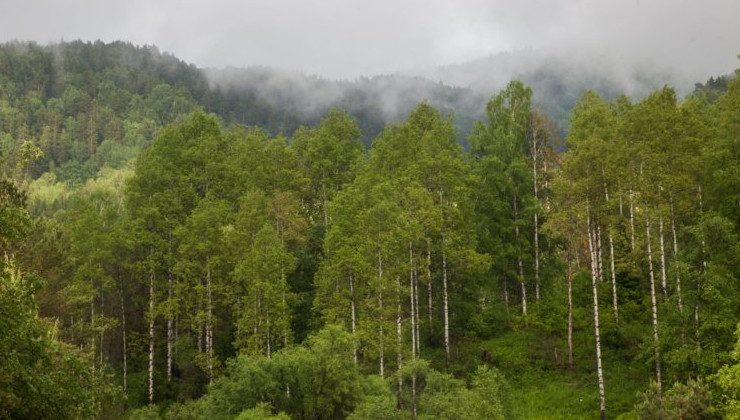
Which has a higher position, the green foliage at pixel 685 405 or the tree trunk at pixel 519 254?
the tree trunk at pixel 519 254

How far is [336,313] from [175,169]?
16740 mm

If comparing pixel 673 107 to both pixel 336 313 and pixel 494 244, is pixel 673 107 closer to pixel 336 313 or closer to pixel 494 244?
pixel 494 244

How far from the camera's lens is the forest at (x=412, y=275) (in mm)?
21500

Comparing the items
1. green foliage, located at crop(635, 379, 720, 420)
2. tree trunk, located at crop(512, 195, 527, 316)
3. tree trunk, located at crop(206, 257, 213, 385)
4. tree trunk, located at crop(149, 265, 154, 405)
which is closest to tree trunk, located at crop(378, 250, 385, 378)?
tree trunk, located at crop(206, 257, 213, 385)

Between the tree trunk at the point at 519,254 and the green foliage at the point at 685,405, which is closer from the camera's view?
the green foliage at the point at 685,405

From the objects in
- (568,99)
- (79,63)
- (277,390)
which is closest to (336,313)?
(277,390)

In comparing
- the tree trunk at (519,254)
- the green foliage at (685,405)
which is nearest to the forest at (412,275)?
A: the green foliage at (685,405)

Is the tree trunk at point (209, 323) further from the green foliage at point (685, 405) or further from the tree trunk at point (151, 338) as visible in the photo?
the green foliage at point (685, 405)

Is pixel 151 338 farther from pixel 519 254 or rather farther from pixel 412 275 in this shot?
pixel 519 254

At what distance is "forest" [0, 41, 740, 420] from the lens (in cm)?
2150

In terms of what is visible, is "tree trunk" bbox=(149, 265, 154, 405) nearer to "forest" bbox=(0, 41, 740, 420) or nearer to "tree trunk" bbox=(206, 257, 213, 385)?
"forest" bbox=(0, 41, 740, 420)

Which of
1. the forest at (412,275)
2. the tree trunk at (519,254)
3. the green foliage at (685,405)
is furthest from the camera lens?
the tree trunk at (519,254)

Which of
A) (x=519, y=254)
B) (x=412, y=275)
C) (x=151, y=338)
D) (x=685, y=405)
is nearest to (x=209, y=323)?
(x=151, y=338)

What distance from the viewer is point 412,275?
3238cm
